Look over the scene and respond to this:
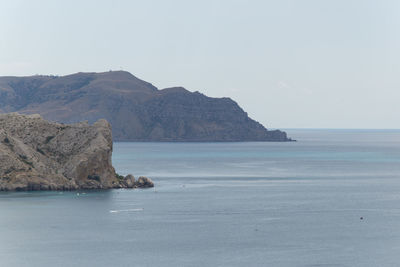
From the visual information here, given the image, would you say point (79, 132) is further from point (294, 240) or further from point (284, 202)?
point (294, 240)

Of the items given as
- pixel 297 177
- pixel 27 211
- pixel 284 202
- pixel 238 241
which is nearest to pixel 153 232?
pixel 238 241

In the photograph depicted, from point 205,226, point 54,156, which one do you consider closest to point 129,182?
point 54,156

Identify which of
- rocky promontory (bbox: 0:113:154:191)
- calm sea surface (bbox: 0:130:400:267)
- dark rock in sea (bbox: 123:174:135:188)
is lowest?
calm sea surface (bbox: 0:130:400:267)

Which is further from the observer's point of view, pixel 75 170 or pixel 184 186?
pixel 184 186

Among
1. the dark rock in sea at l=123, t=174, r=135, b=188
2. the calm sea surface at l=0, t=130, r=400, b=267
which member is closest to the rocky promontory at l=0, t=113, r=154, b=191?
the dark rock in sea at l=123, t=174, r=135, b=188

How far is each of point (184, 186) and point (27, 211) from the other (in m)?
47.4

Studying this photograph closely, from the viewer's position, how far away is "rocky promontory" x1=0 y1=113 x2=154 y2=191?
132 meters

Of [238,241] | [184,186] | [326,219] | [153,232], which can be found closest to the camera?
[238,241]

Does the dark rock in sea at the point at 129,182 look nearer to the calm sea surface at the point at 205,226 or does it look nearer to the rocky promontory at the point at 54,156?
the rocky promontory at the point at 54,156

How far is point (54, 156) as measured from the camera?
13975 cm

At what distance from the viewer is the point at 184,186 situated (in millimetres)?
153500

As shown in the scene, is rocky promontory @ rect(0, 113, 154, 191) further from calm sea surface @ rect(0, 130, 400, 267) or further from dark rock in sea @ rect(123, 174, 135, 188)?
calm sea surface @ rect(0, 130, 400, 267)

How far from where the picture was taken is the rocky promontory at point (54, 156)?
132500mm

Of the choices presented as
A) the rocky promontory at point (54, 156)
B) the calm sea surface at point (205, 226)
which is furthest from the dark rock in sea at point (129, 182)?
the calm sea surface at point (205, 226)
